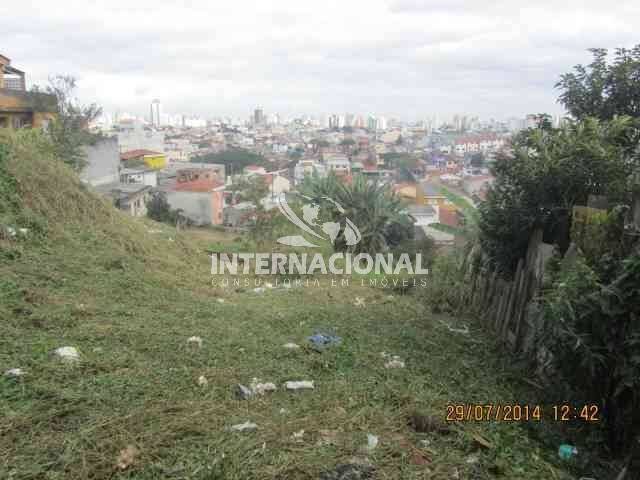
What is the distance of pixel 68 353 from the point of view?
336 centimetres

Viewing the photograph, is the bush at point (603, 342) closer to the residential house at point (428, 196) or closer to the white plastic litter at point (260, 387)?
the white plastic litter at point (260, 387)

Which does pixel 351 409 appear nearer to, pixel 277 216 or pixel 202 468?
pixel 202 468

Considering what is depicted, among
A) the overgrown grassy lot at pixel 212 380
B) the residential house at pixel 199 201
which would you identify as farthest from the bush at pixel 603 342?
the residential house at pixel 199 201

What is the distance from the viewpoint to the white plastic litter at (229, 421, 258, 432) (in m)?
2.57

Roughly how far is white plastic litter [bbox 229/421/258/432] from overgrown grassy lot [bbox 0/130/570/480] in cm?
4

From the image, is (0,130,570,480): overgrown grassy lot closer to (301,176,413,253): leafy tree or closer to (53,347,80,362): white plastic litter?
(53,347,80,362): white plastic litter

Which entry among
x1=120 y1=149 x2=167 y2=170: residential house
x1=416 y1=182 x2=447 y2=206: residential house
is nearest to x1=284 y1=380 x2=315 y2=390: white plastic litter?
x1=416 y1=182 x2=447 y2=206: residential house

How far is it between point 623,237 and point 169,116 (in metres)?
126

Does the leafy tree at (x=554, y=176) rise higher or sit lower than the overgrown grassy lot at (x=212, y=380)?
higher

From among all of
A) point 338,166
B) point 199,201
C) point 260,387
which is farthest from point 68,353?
point 338,166

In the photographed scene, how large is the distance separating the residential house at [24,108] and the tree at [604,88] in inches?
656

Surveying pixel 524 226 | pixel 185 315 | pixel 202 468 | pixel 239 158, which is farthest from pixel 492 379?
pixel 239 158

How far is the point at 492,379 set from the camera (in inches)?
146

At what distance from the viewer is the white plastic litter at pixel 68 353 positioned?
328 cm
